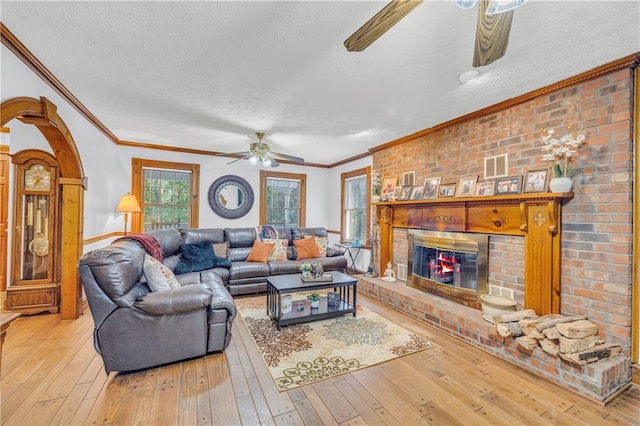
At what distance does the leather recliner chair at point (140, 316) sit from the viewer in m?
2.13

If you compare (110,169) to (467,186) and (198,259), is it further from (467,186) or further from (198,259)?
(467,186)

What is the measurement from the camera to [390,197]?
4633 mm

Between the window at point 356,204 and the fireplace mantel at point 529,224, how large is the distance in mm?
2052

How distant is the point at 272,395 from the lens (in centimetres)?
198

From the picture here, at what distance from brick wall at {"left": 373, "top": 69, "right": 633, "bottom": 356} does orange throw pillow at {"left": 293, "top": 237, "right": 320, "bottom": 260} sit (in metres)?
2.80

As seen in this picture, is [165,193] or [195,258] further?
[165,193]

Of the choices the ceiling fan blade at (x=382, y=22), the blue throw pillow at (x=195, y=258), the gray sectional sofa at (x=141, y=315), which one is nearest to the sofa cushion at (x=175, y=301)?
the gray sectional sofa at (x=141, y=315)

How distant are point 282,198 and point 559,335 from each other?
526 centimetres

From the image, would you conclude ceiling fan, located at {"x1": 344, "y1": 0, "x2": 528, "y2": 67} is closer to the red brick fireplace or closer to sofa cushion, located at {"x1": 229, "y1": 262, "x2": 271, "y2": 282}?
the red brick fireplace

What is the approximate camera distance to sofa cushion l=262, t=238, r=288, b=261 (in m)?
4.82

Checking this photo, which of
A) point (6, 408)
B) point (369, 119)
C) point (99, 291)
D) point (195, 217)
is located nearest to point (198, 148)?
point (195, 217)

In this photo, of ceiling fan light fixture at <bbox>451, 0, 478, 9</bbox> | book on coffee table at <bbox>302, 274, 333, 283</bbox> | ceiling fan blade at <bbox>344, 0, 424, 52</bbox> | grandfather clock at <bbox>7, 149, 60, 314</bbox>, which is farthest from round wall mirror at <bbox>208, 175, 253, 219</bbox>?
ceiling fan light fixture at <bbox>451, 0, 478, 9</bbox>

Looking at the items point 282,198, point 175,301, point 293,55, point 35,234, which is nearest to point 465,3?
point 293,55

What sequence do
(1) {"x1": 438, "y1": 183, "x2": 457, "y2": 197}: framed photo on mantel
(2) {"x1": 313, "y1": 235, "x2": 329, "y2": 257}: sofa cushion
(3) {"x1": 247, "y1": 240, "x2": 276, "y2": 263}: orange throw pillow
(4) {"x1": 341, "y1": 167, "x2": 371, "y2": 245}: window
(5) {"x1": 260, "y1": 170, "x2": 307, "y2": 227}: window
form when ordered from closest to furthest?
1. (1) {"x1": 438, "y1": 183, "x2": 457, "y2": 197}: framed photo on mantel
2. (3) {"x1": 247, "y1": 240, "x2": 276, "y2": 263}: orange throw pillow
3. (2) {"x1": 313, "y1": 235, "x2": 329, "y2": 257}: sofa cushion
4. (4) {"x1": 341, "y1": 167, "x2": 371, "y2": 245}: window
5. (5) {"x1": 260, "y1": 170, "x2": 307, "y2": 227}: window
